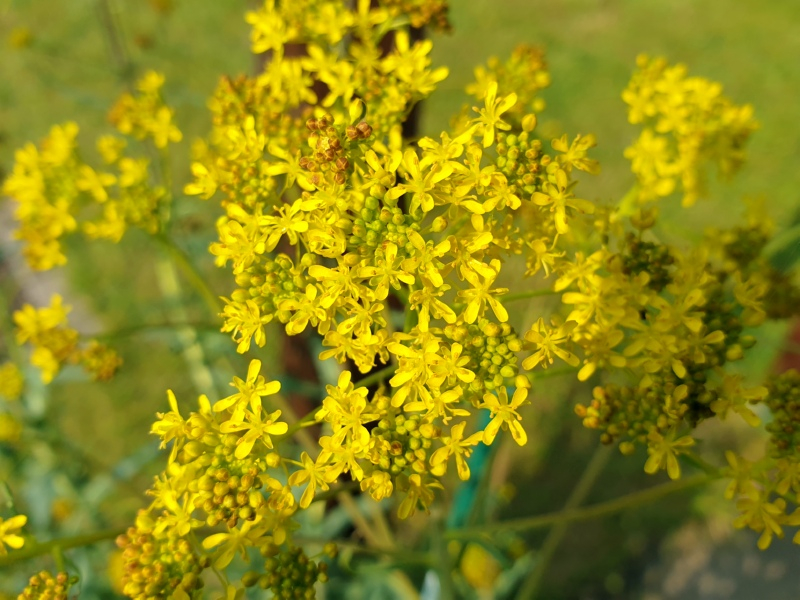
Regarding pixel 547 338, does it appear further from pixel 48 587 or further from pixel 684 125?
pixel 48 587

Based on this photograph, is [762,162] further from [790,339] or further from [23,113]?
[23,113]

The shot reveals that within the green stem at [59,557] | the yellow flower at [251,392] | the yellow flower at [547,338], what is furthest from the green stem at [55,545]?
the yellow flower at [547,338]

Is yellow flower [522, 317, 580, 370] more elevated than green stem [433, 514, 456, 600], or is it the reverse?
yellow flower [522, 317, 580, 370]

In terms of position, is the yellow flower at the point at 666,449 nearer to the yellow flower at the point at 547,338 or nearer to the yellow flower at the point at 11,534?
the yellow flower at the point at 547,338

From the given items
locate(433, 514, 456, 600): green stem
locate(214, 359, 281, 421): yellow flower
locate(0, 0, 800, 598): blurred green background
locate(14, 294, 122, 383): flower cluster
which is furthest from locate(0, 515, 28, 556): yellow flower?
locate(0, 0, 800, 598): blurred green background

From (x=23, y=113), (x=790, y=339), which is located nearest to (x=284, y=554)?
(x=790, y=339)

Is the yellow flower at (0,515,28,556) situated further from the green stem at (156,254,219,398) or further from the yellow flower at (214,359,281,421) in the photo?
the green stem at (156,254,219,398)

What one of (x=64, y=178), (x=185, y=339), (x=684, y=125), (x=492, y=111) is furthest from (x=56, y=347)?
(x=684, y=125)
